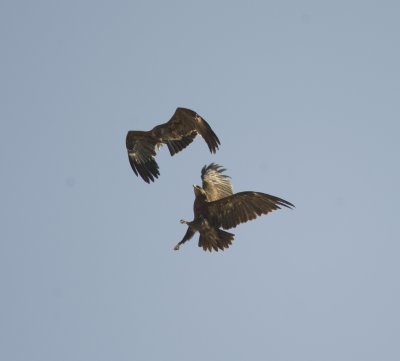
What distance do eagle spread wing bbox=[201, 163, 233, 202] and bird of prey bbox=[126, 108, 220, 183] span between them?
1406 millimetres

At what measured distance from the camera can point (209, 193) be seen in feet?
57.3

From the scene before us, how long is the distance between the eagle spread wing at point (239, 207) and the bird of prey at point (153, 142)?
1.51 meters

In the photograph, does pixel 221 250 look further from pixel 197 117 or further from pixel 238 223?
pixel 197 117

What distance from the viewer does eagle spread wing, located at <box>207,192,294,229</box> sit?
50.0ft

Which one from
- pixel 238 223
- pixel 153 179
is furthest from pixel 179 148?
pixel 238 223

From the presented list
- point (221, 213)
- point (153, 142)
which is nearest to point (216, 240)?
point (221, 213)

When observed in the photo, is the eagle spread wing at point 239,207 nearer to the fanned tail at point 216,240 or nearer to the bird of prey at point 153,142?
the fanned tail at point 216,240

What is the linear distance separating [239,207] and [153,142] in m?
2.36

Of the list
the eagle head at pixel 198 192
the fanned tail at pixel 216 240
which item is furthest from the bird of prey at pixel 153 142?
the fanned tail at pixel 216 240

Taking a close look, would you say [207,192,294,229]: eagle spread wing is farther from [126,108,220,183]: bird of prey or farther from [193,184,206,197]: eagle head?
[126,108,220,183]: bird of prey

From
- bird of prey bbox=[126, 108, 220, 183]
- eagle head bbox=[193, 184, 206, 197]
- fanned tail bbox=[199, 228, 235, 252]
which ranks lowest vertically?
fanned tail bbox=[199, 228, 235, 252]

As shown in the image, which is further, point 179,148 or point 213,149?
point 179,148

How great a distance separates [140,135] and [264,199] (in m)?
2.97

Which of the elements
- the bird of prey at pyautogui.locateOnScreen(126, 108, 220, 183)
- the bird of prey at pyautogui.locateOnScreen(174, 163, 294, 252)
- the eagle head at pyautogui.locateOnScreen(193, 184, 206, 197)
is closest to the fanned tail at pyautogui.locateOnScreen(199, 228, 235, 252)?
the bird of prey at pyautogui.locateOnScreen(174, 163, 294, 252)
